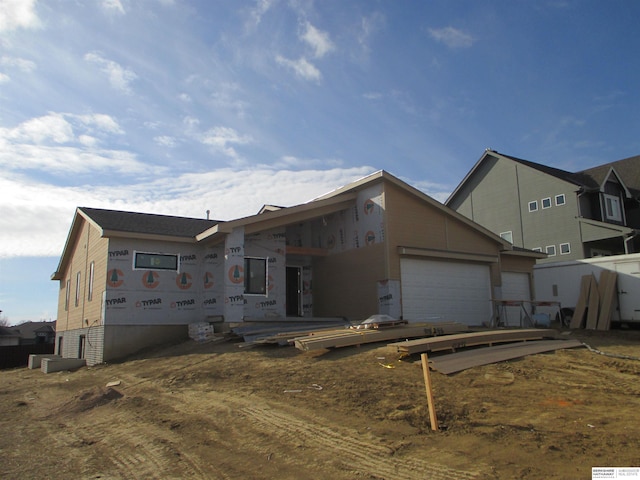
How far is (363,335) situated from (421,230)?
707 cm

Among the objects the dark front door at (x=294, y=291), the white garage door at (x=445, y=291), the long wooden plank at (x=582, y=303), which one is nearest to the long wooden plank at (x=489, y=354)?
the white garage door at (x=445, y=291)

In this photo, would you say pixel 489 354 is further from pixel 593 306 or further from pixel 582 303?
pixel 582 303

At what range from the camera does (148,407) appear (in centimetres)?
842

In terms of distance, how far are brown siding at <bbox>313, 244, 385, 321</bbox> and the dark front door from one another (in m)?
0.64

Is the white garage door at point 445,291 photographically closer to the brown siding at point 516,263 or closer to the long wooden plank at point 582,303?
the brown siding at point 516,263

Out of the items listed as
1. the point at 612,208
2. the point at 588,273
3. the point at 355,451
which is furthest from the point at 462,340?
the point at 612,208

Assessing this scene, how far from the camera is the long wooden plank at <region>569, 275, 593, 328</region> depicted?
62.8 ft

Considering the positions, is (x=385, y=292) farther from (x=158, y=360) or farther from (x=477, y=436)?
(x=477, y=436)

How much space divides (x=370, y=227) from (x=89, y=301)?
34.0 feet

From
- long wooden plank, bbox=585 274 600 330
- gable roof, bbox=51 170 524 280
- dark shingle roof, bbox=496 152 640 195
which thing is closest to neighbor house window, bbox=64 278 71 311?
gable roof, bbox=51 170 524 280

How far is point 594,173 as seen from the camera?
1171 inches

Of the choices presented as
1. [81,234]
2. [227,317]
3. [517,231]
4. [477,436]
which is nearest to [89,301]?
[81,234]

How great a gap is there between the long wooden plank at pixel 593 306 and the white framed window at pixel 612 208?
10.2 meters

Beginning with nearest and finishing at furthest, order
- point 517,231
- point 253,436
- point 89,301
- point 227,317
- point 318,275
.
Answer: point 253,436 < point 227,317 < point 89,301 < point 318,275 < point 517,231
